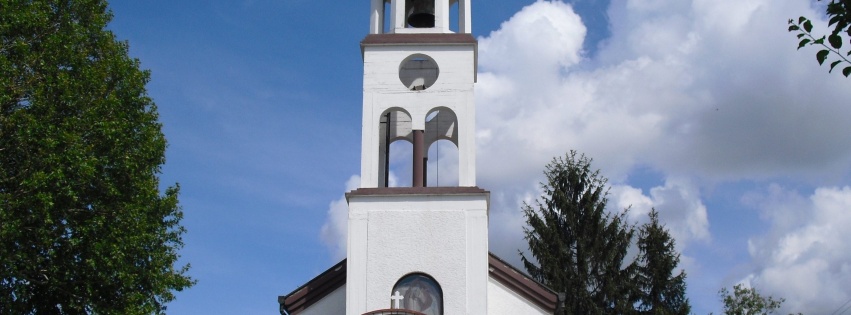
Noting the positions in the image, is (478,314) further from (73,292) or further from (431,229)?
(73,292)

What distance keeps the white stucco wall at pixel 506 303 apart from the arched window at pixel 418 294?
181 cm

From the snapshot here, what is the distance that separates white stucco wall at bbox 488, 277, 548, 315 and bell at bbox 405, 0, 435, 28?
5.39 metres

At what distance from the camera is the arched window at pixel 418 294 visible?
51.4 feet

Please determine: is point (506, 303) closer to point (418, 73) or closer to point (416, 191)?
point (416, 191)

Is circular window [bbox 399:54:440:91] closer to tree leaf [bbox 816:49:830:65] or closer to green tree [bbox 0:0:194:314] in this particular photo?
green tree [bbox 0:0:194:314]

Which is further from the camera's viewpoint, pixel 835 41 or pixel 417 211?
pixel 417 211

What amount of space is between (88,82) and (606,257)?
20065mm

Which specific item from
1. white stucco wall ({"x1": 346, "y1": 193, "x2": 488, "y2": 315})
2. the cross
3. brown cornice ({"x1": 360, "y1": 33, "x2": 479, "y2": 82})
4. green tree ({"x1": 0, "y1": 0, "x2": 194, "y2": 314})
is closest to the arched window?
the cross

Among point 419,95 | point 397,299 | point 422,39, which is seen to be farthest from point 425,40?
point 397,299

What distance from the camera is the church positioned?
15.8 m

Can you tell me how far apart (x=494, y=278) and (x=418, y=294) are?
209cm

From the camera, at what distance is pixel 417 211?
52.8 feet

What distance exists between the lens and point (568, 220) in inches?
1291

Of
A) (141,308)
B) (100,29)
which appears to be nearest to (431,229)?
(141,308)
